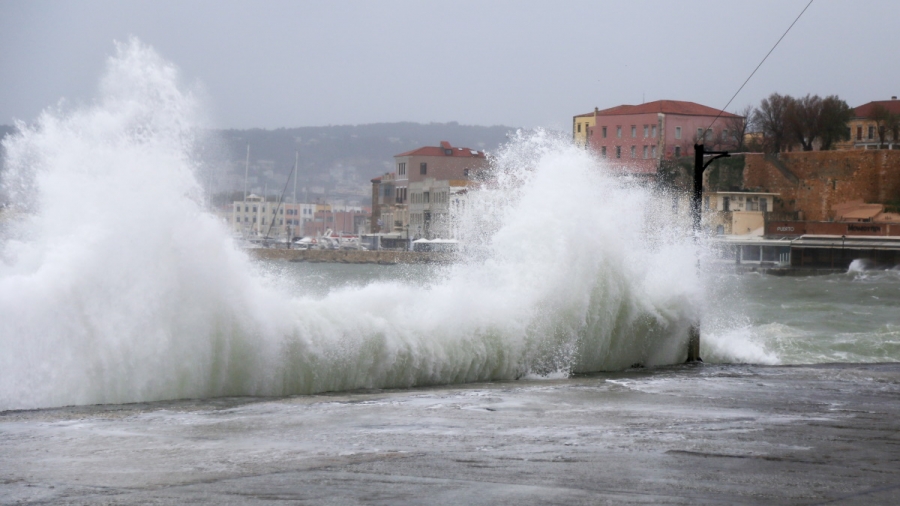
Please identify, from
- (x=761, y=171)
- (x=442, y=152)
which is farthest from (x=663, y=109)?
(x=442, y=152)

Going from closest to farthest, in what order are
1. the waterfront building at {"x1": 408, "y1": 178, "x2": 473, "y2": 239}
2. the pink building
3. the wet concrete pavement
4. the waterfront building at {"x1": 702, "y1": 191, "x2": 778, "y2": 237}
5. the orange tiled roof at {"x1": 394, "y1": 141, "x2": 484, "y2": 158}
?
the wet concrete pavement → the waterfront building at {"x1": 702, "y1": 191, "x2": 778, "y2": 237} → the pink building → the waterfront building at {"x1": 408, "y1": 178, "x2": 473, "y2": 239} → the orange tiled roof at {"x1": 394, "y1": 141, "x2": 484, "y2": 158}

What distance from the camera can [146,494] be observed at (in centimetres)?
688

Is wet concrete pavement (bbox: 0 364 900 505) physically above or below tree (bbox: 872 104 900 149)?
below

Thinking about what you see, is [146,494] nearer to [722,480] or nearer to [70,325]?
[722,480]

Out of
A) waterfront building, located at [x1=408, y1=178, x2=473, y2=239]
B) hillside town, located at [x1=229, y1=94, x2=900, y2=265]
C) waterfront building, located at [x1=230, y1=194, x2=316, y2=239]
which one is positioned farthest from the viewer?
waterfront building, located at [x1=230, y1=194, x2=316, y2=239]

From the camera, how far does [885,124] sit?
10938 cm

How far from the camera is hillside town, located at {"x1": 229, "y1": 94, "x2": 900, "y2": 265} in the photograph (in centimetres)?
9338

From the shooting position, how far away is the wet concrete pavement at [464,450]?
7.07 metres

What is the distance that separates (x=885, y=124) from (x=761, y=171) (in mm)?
17697

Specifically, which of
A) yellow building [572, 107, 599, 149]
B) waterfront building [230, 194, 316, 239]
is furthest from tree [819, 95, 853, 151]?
waterfront building [230, 194, 316, 239]

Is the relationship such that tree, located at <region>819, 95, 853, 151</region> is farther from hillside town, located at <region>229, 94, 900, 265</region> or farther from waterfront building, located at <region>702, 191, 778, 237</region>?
waterfront building, located at <region>702, 191, 778, 237</region>

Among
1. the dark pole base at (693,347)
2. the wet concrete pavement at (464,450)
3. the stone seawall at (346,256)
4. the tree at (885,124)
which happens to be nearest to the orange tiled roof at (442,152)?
the stone seawall at (346,256)

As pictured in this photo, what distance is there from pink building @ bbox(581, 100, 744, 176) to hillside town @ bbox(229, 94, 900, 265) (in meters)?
0.11

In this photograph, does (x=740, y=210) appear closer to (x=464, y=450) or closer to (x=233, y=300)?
(x=233, y=300)
